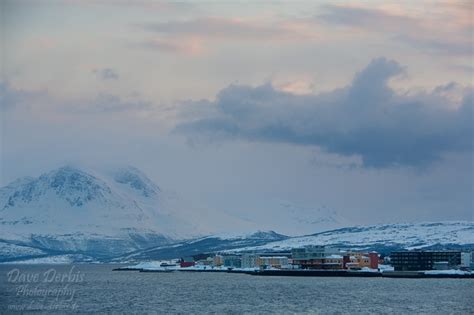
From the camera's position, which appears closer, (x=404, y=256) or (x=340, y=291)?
(x=340, y=291)

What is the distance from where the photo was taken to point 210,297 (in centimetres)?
10831

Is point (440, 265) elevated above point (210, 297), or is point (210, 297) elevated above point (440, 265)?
point (440, 265)

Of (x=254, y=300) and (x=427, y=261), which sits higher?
(x=427, y=261)

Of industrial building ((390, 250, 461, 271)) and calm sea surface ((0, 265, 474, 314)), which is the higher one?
industrial building ((390, 250, 461, 271))

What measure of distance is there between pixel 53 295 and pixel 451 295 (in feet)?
139

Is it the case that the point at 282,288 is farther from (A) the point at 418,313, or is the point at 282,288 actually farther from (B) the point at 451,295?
(A) the point at 418,313

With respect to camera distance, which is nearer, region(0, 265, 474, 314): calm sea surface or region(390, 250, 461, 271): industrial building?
region(0, 265, 474, 314): calm sea surface

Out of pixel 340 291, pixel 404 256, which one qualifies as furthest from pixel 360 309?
pixel 404 256

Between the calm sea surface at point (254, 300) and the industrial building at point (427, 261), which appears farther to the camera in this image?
the industrial building at point (427, 261)

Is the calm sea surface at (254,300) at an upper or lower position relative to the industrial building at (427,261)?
lower

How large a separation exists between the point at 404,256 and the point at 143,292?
8636 cm

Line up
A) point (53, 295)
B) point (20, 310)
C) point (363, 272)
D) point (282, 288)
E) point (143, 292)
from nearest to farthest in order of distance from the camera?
point (20, 310)
point (53, 295)
point (143, 292)
point (282, 288)
point (363, 272)

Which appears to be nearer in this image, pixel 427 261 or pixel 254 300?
pixel 254 300

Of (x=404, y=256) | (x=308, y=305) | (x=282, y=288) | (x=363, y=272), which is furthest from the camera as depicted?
(x=404, y=256)
